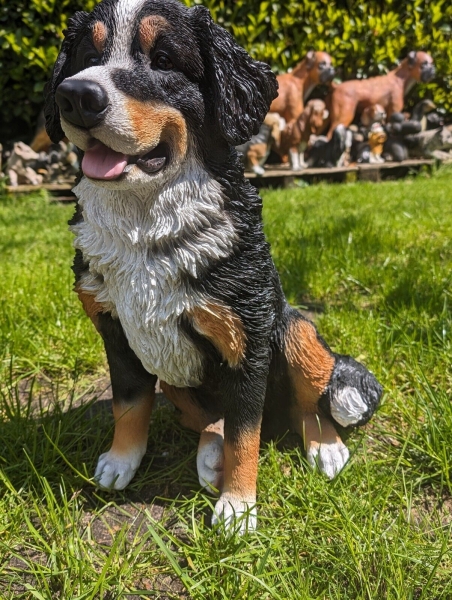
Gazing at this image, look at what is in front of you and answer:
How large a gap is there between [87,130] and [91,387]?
143 cm

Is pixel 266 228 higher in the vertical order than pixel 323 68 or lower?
lower

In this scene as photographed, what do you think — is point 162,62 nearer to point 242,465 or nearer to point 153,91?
point 153,91

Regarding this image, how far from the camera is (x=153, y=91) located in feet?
3.87

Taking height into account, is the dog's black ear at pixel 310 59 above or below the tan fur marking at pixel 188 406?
above

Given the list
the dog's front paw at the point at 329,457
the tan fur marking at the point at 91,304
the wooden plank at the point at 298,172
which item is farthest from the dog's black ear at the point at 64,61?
the wooden plank at the point at 298,172

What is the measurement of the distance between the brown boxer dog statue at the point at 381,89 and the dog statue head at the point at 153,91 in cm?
575

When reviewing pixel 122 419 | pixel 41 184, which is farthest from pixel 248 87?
pixel 41 184

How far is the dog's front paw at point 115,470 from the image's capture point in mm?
1672

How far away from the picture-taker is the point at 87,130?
1.16 metres

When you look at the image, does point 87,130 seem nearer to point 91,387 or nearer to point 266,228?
point 91,387

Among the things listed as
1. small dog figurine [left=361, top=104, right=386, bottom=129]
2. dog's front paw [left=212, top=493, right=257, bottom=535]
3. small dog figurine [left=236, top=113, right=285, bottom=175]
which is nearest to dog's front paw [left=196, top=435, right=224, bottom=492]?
dog's front paw [left=212, top=493, right=257, bottom=535]

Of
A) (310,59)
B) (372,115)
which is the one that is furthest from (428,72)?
(310,59)

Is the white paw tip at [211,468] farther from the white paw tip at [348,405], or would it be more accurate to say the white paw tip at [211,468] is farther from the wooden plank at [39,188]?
the wooden plank at [39,188]

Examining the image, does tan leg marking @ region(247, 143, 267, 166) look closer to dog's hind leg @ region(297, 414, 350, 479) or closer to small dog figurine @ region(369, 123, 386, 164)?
small dog figurine @ region(369, 123, 386, 164)
